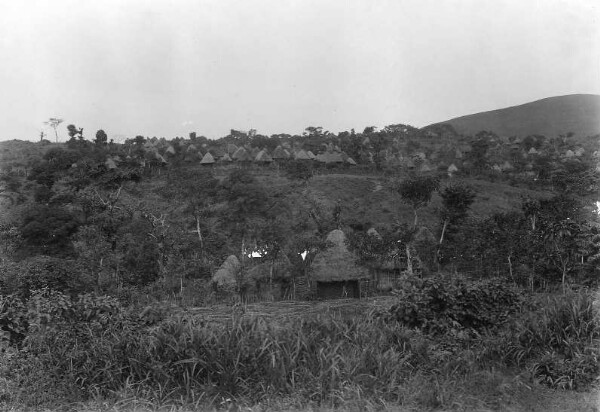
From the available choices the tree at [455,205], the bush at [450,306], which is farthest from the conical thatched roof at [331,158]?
the bush at [450,306]

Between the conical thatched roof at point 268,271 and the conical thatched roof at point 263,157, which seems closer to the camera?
the conical thatched roof at point 268,271

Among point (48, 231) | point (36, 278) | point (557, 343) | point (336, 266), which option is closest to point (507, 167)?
point (336, 266)

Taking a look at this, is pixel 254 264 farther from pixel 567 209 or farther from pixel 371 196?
pixel 371 196

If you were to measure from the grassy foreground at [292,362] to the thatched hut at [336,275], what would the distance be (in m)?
9.64

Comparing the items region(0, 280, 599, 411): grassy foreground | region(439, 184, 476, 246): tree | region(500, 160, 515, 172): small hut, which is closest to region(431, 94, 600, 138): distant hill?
region(500, 160, 515, 172): small hut

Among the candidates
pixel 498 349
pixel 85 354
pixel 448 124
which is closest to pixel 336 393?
pixel 498 349

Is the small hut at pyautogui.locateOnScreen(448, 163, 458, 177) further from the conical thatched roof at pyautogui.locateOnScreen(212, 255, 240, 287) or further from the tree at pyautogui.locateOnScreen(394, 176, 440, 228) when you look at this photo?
the conical thatched roof at pyautogui.locateOnScreen(212, 255, 240, 287)

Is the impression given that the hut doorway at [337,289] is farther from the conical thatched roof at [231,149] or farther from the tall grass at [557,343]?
the conical thatched roof at [231,149]

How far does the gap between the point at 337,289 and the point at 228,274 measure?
3219 millimetres

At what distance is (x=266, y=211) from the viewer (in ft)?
91.7

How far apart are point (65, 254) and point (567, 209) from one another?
18.9 m

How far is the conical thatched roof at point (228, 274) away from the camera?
48.1 feet

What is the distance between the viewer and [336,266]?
49.0 ft

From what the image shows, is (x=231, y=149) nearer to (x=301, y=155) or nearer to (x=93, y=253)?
(x=301, y=155)
